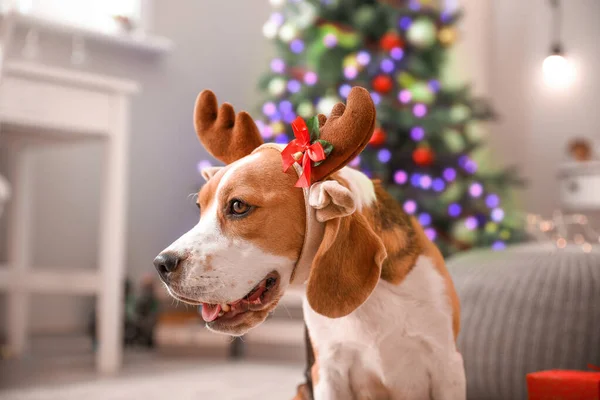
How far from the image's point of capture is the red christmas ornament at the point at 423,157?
2760mm

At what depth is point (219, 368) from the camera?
2.31m

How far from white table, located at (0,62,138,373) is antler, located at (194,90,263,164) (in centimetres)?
117

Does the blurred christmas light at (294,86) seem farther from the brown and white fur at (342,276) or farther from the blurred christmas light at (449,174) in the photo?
the brown and white fur at (342,276)

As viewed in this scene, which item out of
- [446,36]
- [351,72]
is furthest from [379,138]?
[446,36]

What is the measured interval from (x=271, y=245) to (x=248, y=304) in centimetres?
8

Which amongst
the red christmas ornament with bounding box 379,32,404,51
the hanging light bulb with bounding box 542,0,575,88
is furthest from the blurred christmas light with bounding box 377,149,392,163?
the hanging light bulb with bounding box 542,0,575,88

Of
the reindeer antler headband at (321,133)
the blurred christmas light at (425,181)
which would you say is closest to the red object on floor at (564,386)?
the reindeer antler headband at (321,133)

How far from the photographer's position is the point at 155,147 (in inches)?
127

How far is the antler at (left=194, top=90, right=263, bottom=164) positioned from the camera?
3.11 ft

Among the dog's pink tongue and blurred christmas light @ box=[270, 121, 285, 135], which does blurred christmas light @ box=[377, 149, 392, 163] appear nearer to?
blurred christmas light @ box=[270, 121, 285, 135]

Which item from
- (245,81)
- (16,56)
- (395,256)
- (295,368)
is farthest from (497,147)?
(395,256)

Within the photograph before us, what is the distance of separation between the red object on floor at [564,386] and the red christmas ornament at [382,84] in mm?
1918

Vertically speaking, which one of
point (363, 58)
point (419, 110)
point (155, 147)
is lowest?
point (155, 147)

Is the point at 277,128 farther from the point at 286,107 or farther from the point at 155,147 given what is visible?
the point at 155,147
